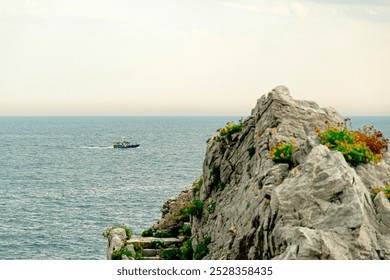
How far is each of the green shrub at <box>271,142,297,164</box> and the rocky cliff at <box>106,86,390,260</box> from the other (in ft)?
0.54

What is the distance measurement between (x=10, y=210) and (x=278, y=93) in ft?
243

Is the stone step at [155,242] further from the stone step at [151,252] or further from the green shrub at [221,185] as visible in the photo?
the green shrub at [221,185]

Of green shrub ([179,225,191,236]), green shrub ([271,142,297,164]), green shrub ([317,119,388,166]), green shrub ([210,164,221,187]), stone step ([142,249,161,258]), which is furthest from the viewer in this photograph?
green shrub ([179,225,191,236])

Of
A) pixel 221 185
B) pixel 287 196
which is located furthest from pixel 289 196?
pixel 221 185

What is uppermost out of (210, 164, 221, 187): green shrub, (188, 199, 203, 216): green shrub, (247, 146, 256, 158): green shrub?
(247, 146, 256, 158): green shrub

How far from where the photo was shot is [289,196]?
573 inches

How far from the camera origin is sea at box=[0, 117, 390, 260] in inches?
2740

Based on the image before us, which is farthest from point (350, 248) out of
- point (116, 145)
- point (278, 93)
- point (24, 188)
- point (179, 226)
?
point (116, 145)

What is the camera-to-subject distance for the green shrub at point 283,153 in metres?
18.0

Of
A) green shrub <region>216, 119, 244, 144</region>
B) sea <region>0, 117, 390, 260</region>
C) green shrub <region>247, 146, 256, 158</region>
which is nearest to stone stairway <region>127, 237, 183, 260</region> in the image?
green shrub <region>216, 119, 244, 144</region>

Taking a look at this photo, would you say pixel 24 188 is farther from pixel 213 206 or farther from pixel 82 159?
pixel 213 206

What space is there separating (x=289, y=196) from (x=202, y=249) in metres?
7.51

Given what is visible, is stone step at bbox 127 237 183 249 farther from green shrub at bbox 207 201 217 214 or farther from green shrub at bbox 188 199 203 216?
green shrub at bbox 207 201 217 214

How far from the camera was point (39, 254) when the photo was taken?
65688 millimetres
